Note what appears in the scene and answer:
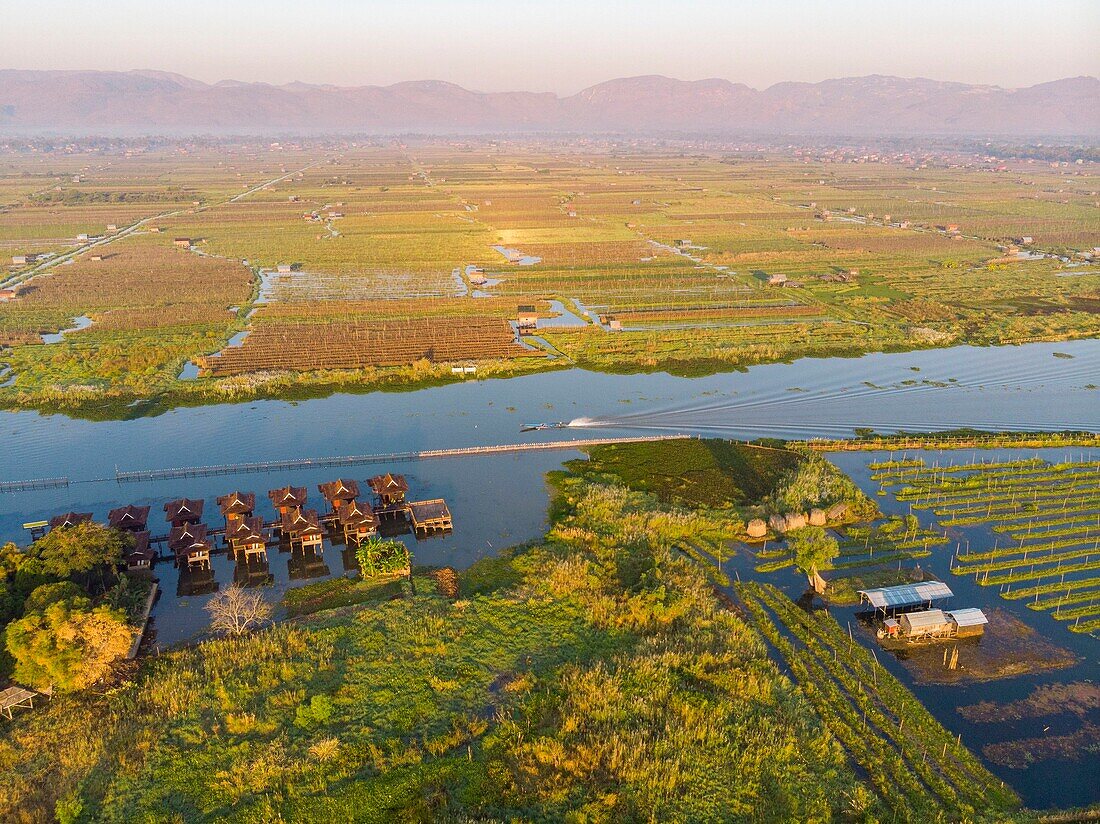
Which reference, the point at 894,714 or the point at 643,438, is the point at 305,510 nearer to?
the point at 643,438

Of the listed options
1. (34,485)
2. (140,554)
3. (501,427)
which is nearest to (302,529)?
(140,554)

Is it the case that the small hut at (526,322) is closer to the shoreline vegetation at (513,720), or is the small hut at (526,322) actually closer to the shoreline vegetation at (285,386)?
the shoreline vegetation at (285,386)

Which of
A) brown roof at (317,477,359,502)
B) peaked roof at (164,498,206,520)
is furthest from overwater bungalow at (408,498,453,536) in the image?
peaked roof at (164,498,206,520)

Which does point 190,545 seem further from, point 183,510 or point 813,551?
point 813,551

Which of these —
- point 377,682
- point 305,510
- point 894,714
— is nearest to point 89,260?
point 305,510

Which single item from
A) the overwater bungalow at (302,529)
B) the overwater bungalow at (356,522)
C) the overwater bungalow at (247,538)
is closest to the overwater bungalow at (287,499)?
the overwater bungalow at (302,529)

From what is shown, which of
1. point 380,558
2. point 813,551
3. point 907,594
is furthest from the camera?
point 380,558

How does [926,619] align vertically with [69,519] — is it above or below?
below

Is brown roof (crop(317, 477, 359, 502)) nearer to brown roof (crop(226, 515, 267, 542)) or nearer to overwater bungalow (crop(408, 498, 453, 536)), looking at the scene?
overwater bungalow (crop(408, 498, 453, 536))
